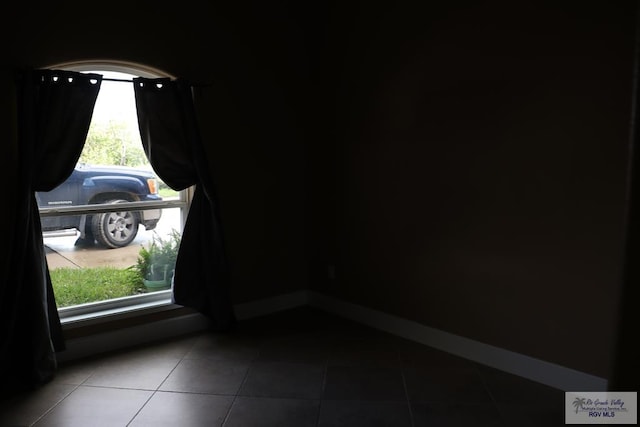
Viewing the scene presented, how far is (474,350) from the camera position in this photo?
3.42 m

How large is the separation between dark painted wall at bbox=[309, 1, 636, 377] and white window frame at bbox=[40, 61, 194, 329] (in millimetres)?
1483

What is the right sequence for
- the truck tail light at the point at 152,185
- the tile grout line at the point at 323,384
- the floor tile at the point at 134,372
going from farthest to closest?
the truck tail light at the point at 152,185
the floor tile at the point at 134,372
the tile grout line at the point at 323,384

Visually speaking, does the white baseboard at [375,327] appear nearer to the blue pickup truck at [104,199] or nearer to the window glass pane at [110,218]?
the window glass pane at [110,218]

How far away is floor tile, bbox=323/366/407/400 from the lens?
2.92 m

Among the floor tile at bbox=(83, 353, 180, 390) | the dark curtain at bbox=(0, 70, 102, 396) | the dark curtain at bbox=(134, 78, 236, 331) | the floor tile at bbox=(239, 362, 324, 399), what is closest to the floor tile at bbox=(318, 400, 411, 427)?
the floor tile at bbox=(239, 362, 324, 399)

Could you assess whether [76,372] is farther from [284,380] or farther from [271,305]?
[271,305]

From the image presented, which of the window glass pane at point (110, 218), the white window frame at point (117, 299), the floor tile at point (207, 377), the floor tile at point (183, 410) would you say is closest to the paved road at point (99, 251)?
the window glass pane at point (110, 218)

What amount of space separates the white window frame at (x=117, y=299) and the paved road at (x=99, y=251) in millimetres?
102

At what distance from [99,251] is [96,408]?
1283 millimetres

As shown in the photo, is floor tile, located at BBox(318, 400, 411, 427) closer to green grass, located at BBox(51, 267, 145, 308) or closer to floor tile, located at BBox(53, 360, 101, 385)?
floor tile, located at BBox(53, 360, 101, 385)

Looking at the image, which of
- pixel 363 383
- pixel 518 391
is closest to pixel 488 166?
pixel 518 391

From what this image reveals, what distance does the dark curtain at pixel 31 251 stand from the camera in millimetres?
3006

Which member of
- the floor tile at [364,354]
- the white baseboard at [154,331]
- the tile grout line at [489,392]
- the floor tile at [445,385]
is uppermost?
the white baseboard at [154,331]

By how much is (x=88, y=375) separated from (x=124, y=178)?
1.43 m
